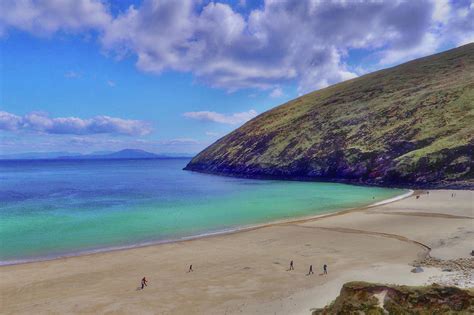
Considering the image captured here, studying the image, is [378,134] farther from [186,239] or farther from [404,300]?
[404,300]

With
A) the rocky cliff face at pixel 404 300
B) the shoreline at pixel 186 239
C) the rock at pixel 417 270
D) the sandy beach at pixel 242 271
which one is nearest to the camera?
the rocky cliff face at pixel 404 300

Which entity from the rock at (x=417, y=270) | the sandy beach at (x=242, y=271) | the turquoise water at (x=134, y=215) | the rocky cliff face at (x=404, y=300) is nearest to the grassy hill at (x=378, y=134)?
the turquoise water at (x=134, y=215)

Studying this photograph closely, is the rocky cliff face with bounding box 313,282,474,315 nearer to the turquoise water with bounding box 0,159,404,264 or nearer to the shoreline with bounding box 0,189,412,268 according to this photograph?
the shoreline with bounding box 0,189,412,268

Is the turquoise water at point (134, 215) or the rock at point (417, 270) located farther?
the turquoise water at point (134, 215)

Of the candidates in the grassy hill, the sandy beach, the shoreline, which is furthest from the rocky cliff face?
the grassy hill

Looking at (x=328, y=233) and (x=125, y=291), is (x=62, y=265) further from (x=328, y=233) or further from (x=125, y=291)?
(x=328, y=233)

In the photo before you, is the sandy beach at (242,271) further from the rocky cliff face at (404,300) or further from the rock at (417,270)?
the rocky cliff face at (404,300)
